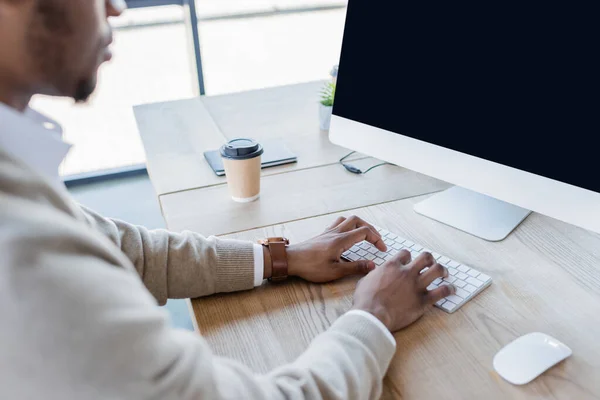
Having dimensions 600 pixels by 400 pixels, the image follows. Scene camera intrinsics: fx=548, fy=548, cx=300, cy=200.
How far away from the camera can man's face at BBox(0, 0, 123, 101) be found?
1.80 feet

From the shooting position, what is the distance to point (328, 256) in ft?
3.19

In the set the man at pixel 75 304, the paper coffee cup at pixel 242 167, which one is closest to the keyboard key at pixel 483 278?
the man at pixel 75 304

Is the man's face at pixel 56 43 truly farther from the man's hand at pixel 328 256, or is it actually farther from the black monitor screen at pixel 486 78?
the black monitor screen at pixel 486 78

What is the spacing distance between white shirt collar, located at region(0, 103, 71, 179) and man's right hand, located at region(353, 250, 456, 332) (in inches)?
18.5

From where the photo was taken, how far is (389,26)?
106cm

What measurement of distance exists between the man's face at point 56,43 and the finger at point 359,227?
0.53 m

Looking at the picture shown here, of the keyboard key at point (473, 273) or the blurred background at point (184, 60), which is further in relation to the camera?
the blurred background at point (184, 60)

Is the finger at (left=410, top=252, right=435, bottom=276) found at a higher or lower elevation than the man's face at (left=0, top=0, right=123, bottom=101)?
lower

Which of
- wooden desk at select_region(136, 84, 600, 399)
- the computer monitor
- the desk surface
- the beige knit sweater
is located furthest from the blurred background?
the beige knit sweater

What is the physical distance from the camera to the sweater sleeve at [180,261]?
94 cm

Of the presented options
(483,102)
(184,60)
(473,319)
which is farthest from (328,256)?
(184,60)

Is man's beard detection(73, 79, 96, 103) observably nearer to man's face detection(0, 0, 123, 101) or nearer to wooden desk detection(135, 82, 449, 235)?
man's face detection(0, 0, 123, 101)

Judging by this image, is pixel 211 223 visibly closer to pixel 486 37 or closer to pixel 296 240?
pixel 296 240

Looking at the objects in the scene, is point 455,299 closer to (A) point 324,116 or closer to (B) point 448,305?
(B) point 448,305
